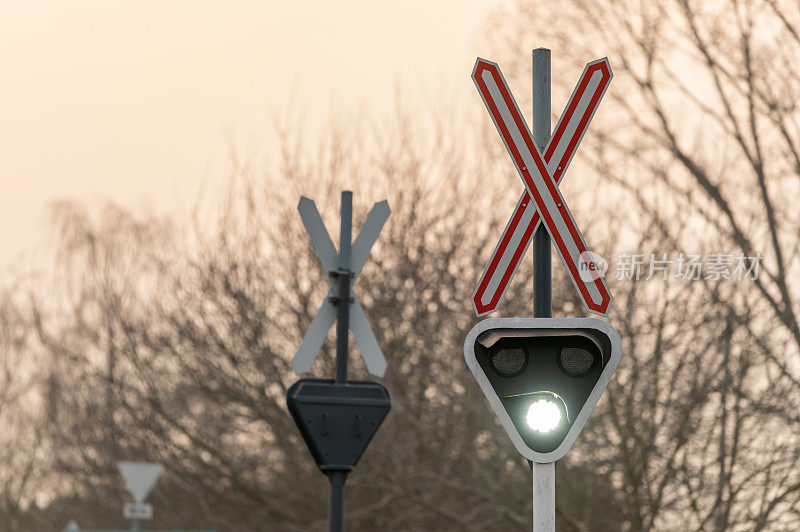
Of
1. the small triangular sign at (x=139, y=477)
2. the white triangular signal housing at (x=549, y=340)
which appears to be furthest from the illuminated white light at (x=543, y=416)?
the small triangular sign at (x=139, y=477)

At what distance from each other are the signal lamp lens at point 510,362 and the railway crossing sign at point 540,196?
0.24m

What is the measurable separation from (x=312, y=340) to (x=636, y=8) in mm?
11761

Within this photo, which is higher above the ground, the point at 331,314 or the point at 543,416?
the point at 331,314

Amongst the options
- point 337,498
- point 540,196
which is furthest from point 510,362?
point 337,498

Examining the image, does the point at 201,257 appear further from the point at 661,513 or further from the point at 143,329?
the point at 661,513

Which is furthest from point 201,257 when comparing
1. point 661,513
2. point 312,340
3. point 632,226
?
point 312,340

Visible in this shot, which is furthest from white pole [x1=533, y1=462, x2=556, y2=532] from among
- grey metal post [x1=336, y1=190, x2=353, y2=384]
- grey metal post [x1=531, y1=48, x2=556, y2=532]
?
grey metal post [x1=336, y1=190, x2=353, y2=384]

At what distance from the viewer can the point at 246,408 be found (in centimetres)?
2016

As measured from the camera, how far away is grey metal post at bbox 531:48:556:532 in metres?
4.20

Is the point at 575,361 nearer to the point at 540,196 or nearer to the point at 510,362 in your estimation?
the point at 510,362

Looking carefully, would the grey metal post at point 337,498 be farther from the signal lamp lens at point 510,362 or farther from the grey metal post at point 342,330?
the signal lamp lens at point 510,362

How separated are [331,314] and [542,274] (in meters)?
2.40

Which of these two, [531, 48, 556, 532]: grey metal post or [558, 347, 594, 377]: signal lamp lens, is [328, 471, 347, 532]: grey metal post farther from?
[558, 347, 594, 377]: signal lamp lens

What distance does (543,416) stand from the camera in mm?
4246
